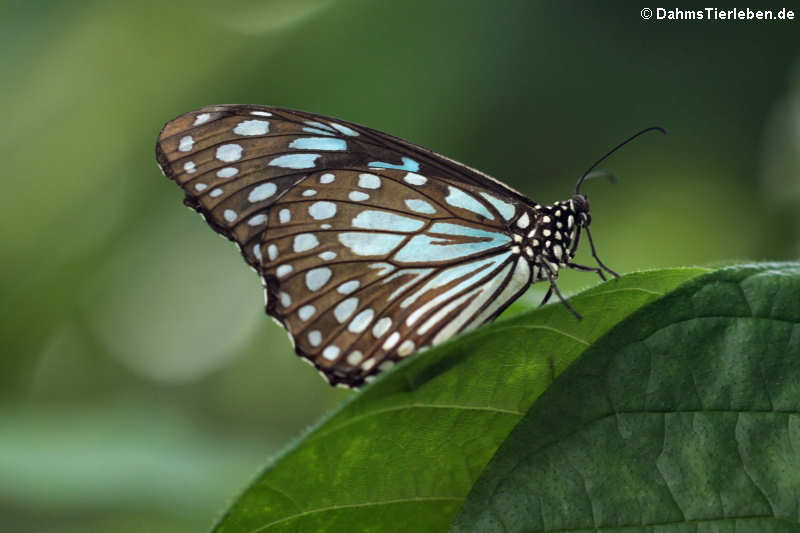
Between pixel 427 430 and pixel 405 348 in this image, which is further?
pixel 405 348

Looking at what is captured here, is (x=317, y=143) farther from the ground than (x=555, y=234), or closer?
farther from the ground

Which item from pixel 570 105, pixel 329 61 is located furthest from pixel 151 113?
pixel 570 105

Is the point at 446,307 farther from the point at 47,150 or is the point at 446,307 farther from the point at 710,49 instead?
the point at 47,150

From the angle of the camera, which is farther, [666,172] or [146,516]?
[666,172]

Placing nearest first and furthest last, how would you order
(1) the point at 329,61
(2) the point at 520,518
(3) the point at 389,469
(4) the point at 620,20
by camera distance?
(2) the point at 520,518 < (3) the point at 389,469 < (4) the point at 620,20 < (1) the point at 329,61

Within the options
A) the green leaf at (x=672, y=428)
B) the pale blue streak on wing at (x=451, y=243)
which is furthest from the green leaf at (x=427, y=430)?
the pale blue streak on wing at (x=451, y=243)

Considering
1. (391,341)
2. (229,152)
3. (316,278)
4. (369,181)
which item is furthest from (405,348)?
(229,152)

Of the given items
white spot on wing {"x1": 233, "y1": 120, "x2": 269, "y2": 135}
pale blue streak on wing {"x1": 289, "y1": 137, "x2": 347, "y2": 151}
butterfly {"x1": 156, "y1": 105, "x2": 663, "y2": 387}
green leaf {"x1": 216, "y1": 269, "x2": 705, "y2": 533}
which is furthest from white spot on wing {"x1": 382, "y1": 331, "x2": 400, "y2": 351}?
green leaf {"x1": 216, "y1": 269, "x2": 705, "y2": 533}

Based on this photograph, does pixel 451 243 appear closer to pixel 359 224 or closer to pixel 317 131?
pixel 359 224

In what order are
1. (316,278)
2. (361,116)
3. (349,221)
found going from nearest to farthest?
1. (316,278)
2. (349,221)
3. (361,116)
